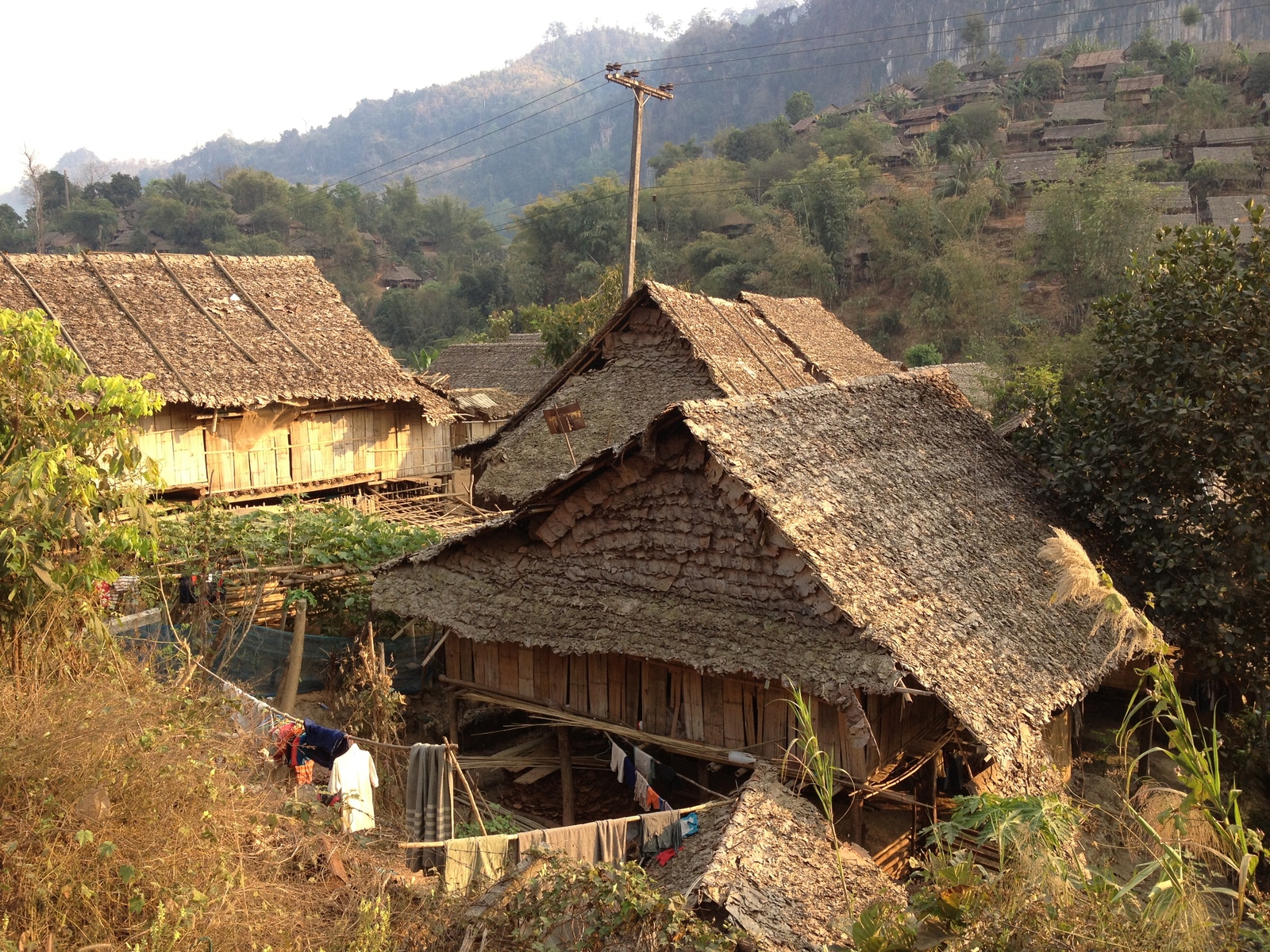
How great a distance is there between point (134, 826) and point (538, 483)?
36.5ft

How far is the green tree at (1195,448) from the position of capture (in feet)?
36.7

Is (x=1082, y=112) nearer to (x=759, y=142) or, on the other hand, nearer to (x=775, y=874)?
(x=759, y=142)

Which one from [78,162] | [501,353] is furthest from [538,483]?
[78,162]

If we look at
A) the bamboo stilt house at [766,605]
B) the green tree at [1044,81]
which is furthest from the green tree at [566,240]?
the bamboo stilt house at [766,605]

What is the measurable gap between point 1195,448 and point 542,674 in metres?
8.21

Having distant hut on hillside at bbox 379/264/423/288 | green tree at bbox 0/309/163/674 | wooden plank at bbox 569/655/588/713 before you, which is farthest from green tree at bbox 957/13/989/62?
green tree at bbox 0/309/163/674

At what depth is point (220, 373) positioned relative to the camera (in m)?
17.2

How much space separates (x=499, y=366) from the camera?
1309 inches

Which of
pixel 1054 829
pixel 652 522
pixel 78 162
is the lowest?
pixel 1054 829

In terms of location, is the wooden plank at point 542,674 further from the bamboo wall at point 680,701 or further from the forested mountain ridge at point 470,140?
the forested mountain ridge at point 470,140

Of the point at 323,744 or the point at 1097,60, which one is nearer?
the point at 323,744

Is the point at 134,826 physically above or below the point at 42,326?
below

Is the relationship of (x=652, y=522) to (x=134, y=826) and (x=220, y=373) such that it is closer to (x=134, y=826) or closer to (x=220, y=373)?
(x=134, y=826)

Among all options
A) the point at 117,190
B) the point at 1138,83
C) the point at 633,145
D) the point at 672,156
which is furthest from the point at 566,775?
the point at 117,190
